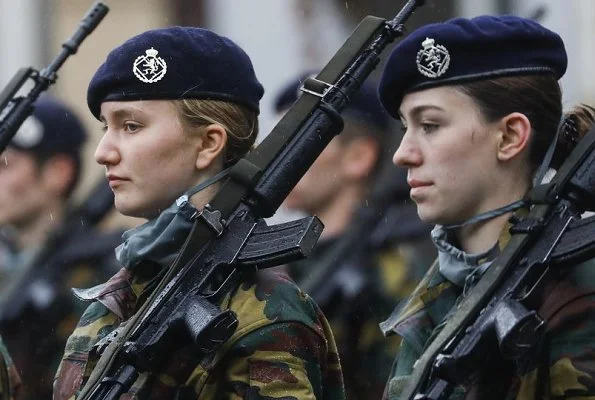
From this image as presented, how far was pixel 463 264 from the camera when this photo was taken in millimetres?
3953

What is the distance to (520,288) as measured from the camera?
3.65 meters

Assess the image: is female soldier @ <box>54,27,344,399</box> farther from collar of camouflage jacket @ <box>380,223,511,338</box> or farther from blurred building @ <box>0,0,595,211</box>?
blurred building @ <box>0,0,595,211</box>

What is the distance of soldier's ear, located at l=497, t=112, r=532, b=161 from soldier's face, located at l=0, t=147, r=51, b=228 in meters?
4.83

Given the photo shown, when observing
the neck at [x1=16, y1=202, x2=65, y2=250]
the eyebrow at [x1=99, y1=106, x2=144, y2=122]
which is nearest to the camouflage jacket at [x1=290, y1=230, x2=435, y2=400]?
the neck at [x1=16, y1=202, x2=65, y2=250]

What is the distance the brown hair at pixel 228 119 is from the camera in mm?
4324

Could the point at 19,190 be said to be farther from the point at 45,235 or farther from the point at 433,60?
the point at 433,60

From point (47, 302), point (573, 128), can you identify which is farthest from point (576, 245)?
point (47, 302)

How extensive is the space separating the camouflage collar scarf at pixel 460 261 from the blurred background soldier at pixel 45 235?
406 centimetres

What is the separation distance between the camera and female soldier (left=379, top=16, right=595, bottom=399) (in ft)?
12.9

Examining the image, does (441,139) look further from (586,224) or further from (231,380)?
(231,380)

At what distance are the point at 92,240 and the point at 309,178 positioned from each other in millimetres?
1616

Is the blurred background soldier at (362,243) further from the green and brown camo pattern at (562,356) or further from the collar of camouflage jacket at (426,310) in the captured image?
the green and brown camo pattern at (562,356)

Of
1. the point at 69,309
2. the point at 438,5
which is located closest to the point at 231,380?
the point at 69,309

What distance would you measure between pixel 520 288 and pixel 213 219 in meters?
0.83
